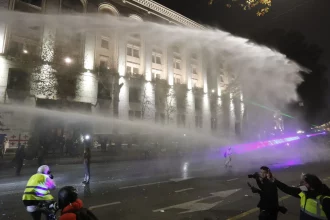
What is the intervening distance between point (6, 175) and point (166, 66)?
2918cm

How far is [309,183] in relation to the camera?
3.03 meters

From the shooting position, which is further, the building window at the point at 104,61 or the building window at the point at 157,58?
the building window at the point at 157,58

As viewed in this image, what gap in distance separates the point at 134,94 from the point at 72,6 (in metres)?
14.2

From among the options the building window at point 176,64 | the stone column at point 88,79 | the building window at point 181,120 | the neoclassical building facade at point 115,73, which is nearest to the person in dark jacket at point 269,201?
the neoclassical building facade at point 115,73

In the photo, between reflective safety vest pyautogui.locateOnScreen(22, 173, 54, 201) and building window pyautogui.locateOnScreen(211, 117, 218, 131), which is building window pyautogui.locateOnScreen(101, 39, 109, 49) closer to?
building window pyautogui.locateOnScreen(211, 117, 218, 131)

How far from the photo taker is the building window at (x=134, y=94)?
32.3 meters

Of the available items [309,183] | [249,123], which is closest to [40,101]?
[309,183]

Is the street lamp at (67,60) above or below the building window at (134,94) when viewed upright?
above

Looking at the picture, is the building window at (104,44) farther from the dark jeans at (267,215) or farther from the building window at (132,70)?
the dark jeans at (267,215)

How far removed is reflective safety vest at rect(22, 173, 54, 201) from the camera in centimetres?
437

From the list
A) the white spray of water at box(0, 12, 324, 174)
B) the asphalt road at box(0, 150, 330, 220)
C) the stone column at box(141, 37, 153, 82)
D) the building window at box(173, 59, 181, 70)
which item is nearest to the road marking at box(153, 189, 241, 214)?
the asphalt road at box(0, 150, 330, 220)

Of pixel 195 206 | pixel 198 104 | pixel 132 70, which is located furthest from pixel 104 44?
pixel 195 206

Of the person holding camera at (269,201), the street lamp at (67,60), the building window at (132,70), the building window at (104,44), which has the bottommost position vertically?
the person holding camera at (269,201)

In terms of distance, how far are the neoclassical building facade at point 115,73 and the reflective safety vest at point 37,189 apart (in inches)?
839
